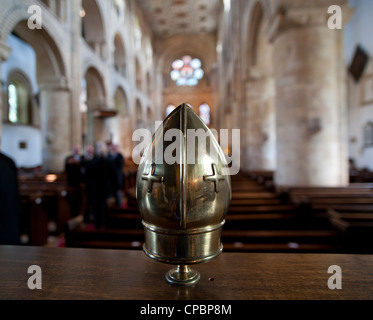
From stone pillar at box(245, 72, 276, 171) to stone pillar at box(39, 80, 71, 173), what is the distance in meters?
6.63

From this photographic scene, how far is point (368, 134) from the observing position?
38.0ft

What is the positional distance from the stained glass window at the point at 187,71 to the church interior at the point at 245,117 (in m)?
6.98

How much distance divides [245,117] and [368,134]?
769 cm

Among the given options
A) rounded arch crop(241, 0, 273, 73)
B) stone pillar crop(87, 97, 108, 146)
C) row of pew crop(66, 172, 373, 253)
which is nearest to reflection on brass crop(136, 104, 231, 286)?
row of pew crop(66, 172, 373, 253)

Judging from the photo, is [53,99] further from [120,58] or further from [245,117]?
[120,58]

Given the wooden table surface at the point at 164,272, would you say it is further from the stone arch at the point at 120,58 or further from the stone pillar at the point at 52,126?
the stone arch at the point at 120,58

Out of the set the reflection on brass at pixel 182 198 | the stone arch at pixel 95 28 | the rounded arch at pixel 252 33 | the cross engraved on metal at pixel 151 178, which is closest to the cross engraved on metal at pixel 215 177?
the reflection on brass at pixel 182 198

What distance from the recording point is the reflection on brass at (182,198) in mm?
589

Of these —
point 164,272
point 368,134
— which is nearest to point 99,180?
point 164,272

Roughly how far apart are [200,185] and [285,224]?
2345mm

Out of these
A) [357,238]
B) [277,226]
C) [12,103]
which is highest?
[12,103]

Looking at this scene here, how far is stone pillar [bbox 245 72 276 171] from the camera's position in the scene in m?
8.30

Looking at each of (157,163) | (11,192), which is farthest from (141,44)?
(157,163)
